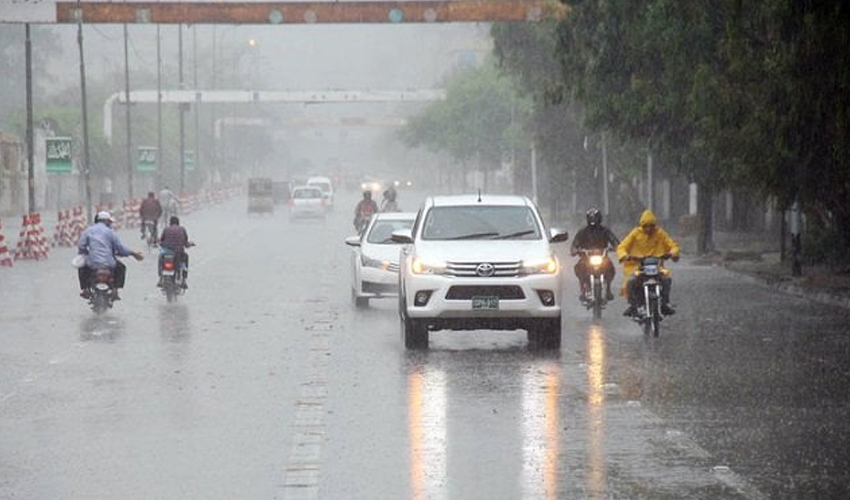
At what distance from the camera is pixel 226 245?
54.3 metres

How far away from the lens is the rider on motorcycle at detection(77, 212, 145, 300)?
88.7ft

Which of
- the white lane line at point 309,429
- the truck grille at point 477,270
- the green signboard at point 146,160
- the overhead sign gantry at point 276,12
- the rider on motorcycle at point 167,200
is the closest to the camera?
the white lane line at point 309,429

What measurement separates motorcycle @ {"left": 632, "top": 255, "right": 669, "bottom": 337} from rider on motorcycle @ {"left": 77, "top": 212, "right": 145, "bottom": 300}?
8095 millimetres

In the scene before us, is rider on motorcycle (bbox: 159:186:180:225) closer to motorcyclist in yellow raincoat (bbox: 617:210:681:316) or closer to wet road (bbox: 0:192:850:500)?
wet road (bbox: 0:192:850:500)

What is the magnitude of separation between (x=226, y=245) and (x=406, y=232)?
107 feet

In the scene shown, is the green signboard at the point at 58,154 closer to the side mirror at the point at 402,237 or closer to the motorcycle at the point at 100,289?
the motorcycle at the point at 100,289

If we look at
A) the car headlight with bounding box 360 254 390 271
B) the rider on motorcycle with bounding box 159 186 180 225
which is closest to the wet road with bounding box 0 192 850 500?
the car headlight with bounding box 360 254 390 271

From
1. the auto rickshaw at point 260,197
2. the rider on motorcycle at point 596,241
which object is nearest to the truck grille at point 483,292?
the rider on motorcycle at point 596,241

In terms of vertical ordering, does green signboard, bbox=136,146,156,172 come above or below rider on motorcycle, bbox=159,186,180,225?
above

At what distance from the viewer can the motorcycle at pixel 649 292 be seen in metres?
22.8

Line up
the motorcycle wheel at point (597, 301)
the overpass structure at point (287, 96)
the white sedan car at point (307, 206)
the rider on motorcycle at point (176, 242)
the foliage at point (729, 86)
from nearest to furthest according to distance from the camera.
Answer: the foliage at point (729, 86)
the motorcycle wheel at point (597, 301)
the rider on motorcycle at point (176, 242)
the white sedan car at point (307, 206)
the overpass structure at point (287, 96)

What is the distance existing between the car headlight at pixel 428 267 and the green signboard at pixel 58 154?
38.2 metres

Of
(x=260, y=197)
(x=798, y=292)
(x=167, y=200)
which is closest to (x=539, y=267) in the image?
(x=798, y=292)

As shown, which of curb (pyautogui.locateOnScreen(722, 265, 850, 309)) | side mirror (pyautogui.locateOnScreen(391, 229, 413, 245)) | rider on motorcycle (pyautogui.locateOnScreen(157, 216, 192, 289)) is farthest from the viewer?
rider on motorcycle (pyautogui.locateOnScreen(157, 216, 192, 289))
